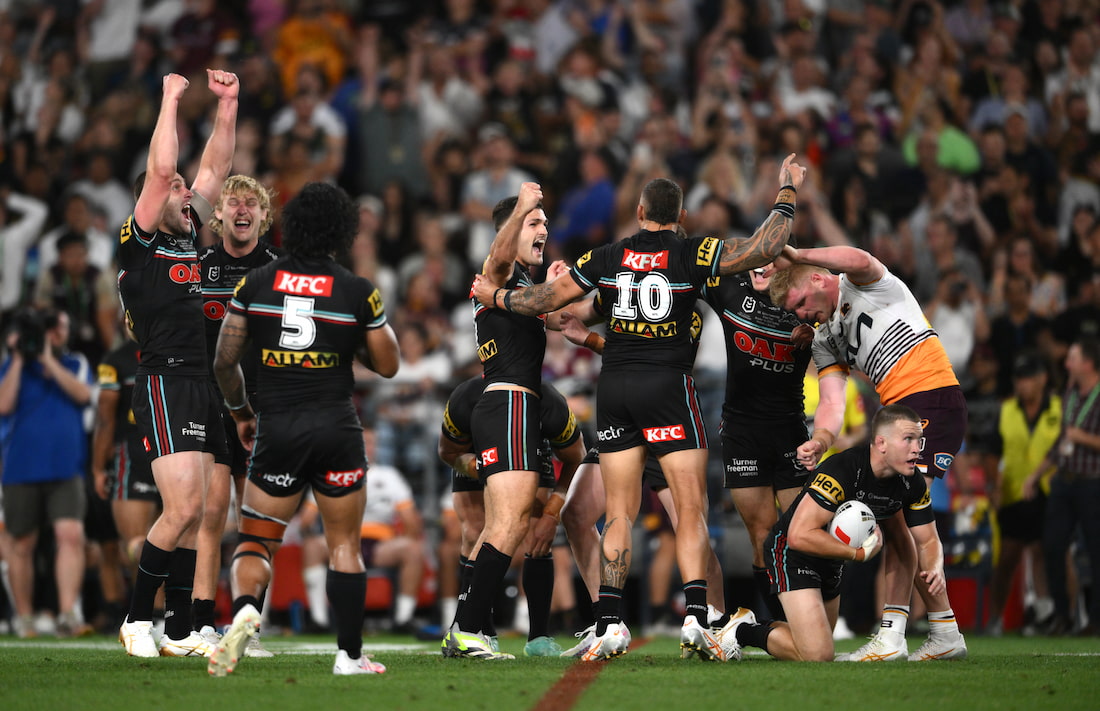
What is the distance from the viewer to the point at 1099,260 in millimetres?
14297

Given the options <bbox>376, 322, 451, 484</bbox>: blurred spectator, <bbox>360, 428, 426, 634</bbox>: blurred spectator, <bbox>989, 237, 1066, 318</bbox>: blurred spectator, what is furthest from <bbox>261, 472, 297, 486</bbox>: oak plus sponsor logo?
<bbox>989, 237, 1066, 318</bbox>: blurred spectator

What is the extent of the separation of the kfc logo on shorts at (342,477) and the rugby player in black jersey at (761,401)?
291 cm

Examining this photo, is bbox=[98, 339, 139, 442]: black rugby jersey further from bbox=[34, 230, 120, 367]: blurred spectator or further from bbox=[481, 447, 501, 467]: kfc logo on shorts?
bbox=[481, 447, 501, 467]: kfc logo on shorts

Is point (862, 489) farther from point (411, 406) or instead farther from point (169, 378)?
point (411, 406)

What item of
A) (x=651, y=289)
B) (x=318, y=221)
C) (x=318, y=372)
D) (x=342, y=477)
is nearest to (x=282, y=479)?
(x=342, y=477)

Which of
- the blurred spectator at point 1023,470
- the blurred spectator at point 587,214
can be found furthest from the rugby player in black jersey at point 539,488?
the blurred spectator at point 587,214

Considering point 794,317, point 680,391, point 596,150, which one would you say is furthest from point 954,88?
point 680,391

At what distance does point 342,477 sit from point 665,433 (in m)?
2.10

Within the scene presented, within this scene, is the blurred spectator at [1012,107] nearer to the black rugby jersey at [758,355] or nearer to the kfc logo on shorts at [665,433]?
the black rugby jersey at [758,355]

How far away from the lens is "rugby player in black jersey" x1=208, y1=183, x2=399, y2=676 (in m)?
6.59

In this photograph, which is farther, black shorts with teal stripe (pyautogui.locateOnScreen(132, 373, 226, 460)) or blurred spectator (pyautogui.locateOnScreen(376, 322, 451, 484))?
blurred spectator (pyautogui.locateOnScreen(376, 322, 451, 484))

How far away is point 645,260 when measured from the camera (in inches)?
310

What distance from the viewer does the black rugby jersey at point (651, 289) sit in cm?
782

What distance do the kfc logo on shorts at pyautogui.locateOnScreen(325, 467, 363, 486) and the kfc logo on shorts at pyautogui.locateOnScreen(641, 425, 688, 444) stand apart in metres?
1.96
